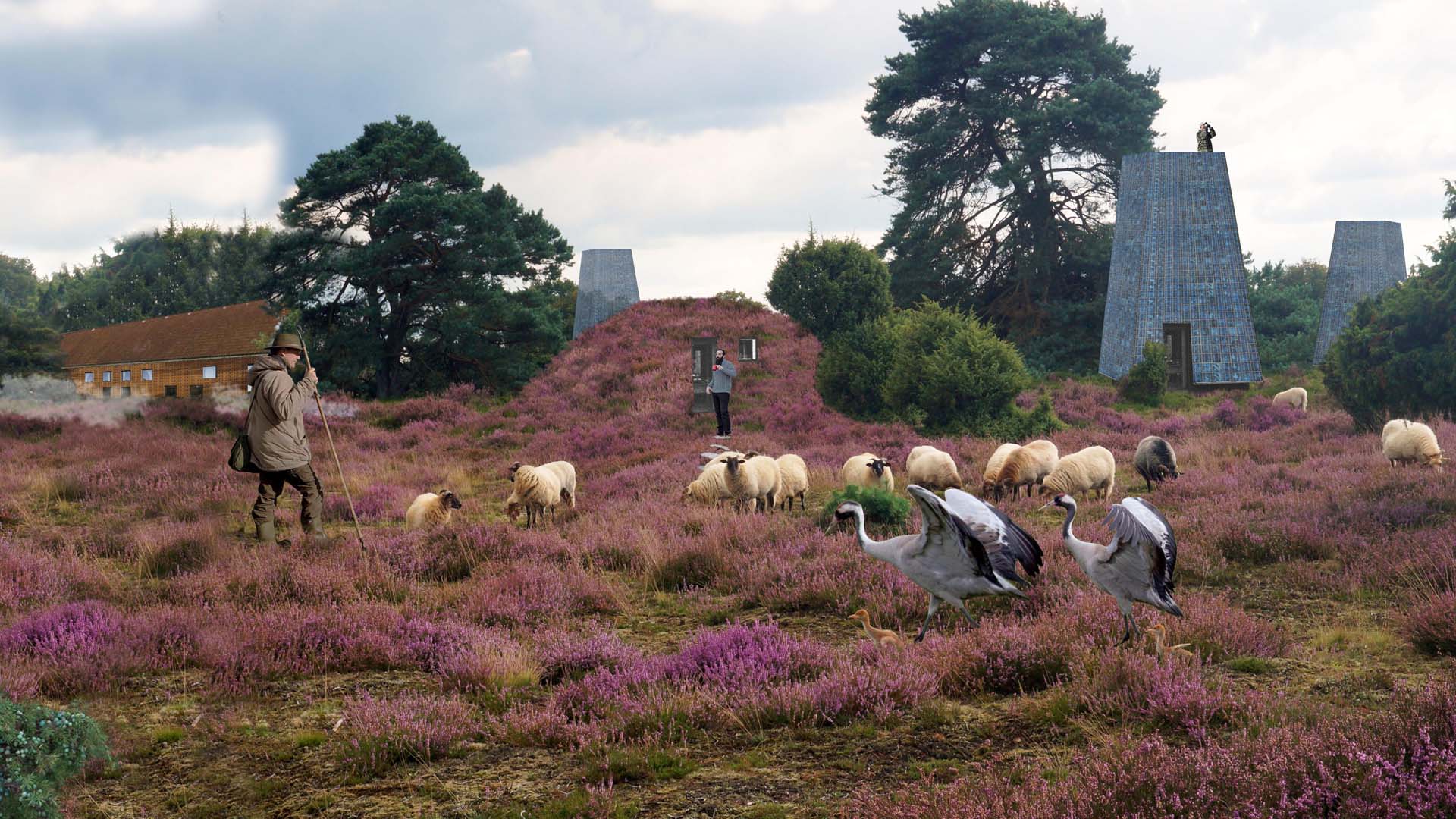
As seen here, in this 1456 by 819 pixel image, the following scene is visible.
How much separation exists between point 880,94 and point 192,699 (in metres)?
36.0

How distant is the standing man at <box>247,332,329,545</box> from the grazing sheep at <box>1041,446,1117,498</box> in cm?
915

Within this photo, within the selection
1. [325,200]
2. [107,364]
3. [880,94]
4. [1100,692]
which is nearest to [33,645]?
[1100,692]

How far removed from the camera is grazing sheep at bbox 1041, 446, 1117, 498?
12.8 m

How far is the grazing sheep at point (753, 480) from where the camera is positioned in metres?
12.8

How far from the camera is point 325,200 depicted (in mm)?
29578

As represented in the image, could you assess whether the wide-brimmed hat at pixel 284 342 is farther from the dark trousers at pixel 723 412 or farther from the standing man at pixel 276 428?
the dark trousers at pixel 723 412

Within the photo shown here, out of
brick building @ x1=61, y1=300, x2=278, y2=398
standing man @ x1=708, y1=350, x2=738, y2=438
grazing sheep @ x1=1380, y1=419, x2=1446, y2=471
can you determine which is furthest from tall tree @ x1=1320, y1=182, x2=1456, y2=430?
brick building @ x1=61, y1=300, x2=278, y2=398

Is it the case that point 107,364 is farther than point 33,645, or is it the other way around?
point 107,364

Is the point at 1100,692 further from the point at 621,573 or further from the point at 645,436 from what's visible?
the point at 645,436

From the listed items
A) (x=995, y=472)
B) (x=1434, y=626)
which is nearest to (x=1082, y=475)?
(x=995, y=472)

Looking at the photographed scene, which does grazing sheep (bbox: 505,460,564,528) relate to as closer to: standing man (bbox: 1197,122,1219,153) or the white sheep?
the white sheep

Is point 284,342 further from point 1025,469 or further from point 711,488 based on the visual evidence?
point 1025,469

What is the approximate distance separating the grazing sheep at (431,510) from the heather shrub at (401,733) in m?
6.98

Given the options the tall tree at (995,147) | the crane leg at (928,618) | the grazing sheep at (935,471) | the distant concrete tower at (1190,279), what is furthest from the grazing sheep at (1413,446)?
the tall tree at (995,147)
